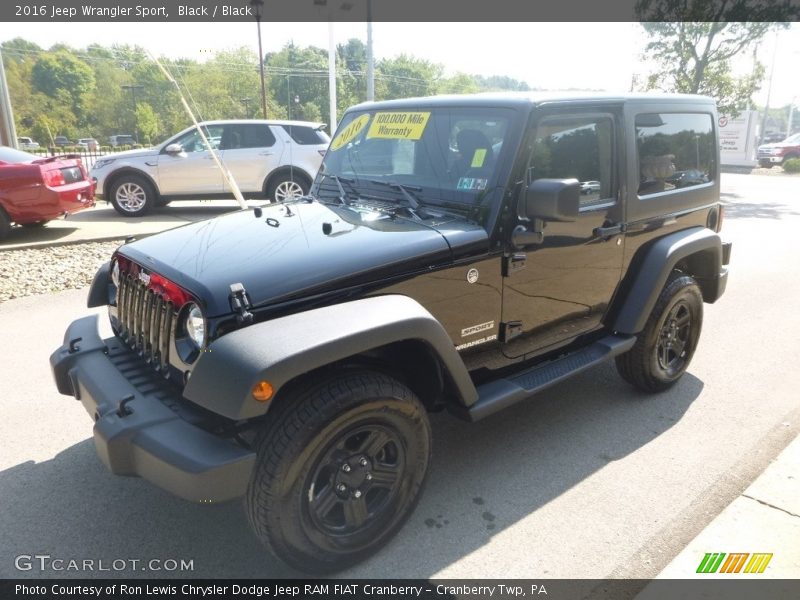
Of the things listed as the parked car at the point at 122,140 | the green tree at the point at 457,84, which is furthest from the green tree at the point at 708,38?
the green tree at the point at 457,84

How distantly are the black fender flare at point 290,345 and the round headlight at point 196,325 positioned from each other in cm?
17

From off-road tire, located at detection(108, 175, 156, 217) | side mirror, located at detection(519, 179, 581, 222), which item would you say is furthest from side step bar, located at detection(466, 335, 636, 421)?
off-road tire, located at detection(108, 175, 156, 217)

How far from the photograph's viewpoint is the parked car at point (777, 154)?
1137 inches

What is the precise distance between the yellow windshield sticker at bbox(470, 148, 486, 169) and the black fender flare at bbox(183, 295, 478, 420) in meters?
0.97

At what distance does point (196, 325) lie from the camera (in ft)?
7.99

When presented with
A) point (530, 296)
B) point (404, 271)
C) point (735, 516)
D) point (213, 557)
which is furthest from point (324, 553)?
point (735, 516)

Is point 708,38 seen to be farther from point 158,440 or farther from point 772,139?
point 772,139

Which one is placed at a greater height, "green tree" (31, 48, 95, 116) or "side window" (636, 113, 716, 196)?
"green tree" (31, 48, 95, 116)

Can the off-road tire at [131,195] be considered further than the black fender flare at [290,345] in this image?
Yes

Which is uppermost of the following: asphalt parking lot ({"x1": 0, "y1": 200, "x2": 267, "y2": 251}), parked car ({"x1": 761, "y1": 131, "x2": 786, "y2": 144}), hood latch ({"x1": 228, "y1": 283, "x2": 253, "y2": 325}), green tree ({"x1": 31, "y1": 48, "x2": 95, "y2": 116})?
green tree ({"x1": 31, "y1": 48, "x2": 95, "y2": 116})

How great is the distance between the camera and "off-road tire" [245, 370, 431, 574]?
7.57ft

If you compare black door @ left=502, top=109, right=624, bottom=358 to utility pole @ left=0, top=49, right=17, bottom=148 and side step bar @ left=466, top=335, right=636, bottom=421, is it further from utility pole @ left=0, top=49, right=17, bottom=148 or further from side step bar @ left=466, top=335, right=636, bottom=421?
utility pole @ left=0, top=49, right=17, bottom=148

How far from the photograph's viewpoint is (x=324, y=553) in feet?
8.28

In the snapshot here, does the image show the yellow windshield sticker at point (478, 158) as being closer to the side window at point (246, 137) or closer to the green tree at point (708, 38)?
the side window at point (246, 137)
